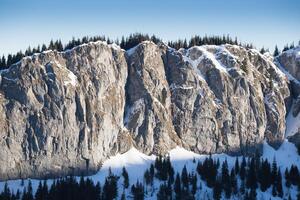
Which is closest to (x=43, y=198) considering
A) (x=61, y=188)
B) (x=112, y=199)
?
(x=61, y=188)

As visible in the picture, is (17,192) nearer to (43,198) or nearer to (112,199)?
(43,198)

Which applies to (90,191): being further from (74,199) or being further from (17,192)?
(17,192)

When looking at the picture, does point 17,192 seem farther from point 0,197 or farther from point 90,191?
point 90,191

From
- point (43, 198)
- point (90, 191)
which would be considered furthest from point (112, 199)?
point (43, 198)

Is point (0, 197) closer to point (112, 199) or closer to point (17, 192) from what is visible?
point (17, 192)

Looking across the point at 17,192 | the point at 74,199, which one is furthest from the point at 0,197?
the point at 74,199
